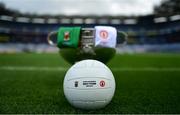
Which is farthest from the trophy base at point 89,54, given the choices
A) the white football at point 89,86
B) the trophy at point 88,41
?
the white football at point 89,86

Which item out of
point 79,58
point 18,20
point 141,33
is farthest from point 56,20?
point 79,58

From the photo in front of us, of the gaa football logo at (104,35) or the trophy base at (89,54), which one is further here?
the trophy base at (89,54)

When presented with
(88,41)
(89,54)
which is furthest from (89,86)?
(89,54)

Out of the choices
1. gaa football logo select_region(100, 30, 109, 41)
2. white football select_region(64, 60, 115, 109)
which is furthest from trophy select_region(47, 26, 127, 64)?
white football select_region(64, 60, 115, 109)

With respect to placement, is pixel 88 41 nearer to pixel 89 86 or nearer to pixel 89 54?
pixel 89 54

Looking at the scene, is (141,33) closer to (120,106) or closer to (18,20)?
(18,20)

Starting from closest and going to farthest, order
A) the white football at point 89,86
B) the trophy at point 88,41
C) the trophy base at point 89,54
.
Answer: the white football at point 89,86 → the trophy at point 88,41 → the trophy base at point 89,54

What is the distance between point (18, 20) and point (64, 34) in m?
46.2

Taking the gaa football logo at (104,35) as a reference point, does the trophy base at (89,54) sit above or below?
below

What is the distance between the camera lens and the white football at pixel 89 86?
2998 mm

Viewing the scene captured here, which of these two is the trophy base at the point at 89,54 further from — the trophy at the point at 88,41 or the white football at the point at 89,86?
the white football at the point at 89,86

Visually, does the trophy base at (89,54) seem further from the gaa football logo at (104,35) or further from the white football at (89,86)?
the white football at (89,86)

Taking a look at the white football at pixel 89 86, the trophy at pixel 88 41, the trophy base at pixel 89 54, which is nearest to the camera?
the white football at pixel 89 86

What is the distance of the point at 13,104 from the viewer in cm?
331
